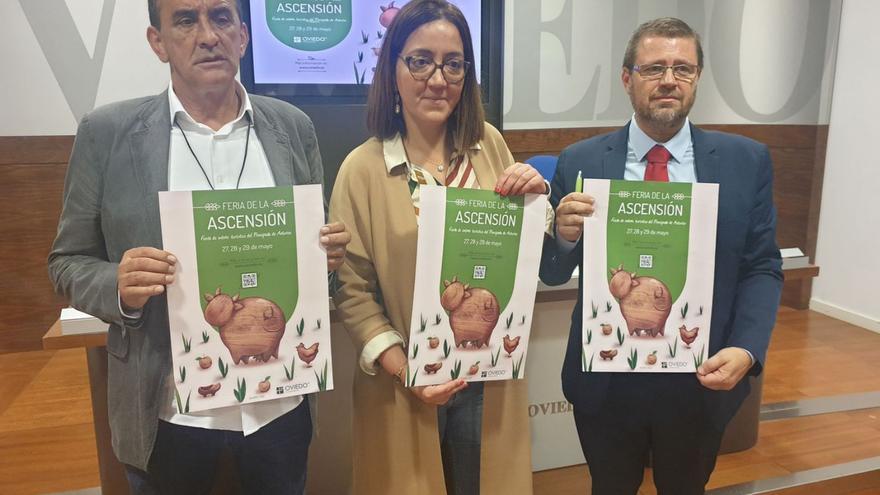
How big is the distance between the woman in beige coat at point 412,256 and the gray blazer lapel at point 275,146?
13 cm

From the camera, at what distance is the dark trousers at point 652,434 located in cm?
134

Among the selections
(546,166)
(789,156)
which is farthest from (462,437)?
(789,156)

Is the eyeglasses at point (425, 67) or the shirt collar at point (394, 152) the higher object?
the eyeglasses at point (425, 67)

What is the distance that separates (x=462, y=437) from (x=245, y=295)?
0.58 m

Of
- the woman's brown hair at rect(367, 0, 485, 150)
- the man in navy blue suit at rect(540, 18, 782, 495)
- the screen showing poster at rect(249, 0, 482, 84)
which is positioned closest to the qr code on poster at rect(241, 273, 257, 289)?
the woman's brown hair at rect(367, 0, 485, 150)

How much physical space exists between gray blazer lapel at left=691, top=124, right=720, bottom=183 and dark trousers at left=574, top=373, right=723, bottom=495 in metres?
0.43

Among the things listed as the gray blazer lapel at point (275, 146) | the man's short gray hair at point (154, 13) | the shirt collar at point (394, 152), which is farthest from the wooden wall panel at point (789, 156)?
the man's short gray hair at point (154, 13)

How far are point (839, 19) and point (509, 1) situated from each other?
7.00ft

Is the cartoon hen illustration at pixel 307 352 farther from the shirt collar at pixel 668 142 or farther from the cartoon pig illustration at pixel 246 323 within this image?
the shirt collar at pixel 668 142

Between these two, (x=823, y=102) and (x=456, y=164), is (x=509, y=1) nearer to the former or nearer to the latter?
(x=823, y=102)

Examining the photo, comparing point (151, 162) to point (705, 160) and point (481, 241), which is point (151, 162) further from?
point (705, 160)

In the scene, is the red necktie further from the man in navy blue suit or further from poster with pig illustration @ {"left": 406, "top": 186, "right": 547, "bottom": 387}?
poster with pig illustration @ {"left": 406, "top": 186, "right": 547, "bottom": 387}

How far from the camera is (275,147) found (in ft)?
3.83

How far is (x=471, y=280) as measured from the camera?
123 centimetres
